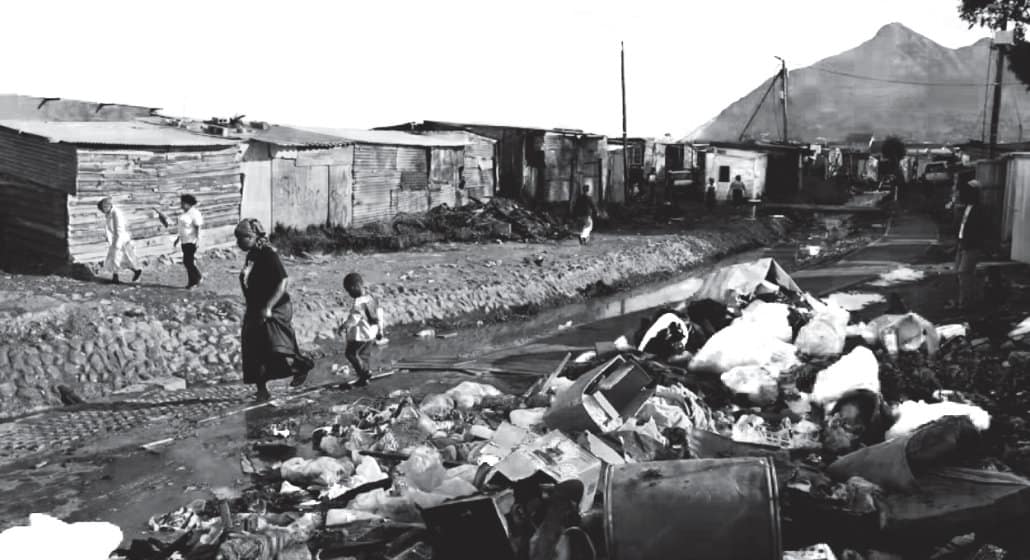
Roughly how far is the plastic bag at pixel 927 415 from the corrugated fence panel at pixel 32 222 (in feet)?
34.2

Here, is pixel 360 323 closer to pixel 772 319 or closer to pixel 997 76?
pixel 772 319

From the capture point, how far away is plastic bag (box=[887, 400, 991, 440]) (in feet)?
18.2

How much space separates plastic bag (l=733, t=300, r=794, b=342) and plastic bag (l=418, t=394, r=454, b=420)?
8.64ft

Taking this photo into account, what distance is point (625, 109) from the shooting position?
30562 mm

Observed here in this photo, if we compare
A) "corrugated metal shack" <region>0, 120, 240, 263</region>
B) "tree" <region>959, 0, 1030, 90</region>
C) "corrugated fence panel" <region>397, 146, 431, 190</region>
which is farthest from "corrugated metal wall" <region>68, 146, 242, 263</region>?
"tree" <region>959, 0, 1030, 90</region>

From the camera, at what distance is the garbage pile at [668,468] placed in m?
3.72

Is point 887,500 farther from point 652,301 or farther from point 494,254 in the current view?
point 494,254

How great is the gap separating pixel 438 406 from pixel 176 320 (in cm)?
446

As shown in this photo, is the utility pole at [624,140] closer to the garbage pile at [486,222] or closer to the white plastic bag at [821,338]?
the garbage pile at [486,222]

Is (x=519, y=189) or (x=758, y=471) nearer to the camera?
(x=758, y=471)

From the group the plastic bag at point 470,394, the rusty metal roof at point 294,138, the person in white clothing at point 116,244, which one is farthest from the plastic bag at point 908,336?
the rusty metal roof at point 294,138

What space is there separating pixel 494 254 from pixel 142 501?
482 inches

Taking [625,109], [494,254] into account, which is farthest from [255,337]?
[625,109]

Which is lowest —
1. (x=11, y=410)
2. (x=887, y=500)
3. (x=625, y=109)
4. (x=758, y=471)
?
(x=11, y=410)
